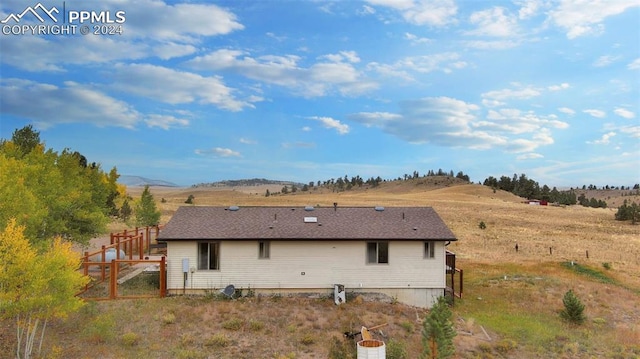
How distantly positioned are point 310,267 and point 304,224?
89.9 inches

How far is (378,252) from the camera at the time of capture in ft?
72.1

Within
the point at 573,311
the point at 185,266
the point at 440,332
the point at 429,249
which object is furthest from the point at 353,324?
the point at 573,311

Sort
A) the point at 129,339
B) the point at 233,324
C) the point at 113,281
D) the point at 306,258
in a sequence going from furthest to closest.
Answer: the point at 306,258 < the point at 113,281 < the point at 233,324 < the point at 129,339

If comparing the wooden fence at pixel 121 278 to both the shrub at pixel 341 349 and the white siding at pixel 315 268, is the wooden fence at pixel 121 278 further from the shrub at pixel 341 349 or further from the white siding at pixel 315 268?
the shrub at pixel 341 349

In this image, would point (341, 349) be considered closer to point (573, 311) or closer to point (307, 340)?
point (307, 340)

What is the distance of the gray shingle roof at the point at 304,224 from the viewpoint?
21.5m

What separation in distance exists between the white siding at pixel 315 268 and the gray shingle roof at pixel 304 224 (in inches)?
17.9

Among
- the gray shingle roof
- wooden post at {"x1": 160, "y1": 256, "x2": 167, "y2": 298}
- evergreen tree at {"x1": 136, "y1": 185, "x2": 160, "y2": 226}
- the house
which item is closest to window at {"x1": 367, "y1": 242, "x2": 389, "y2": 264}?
the house

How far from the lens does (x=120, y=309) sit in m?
19.0

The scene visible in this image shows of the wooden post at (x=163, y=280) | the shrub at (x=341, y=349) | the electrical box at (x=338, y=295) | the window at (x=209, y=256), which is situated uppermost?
the window at (x=209, y=256)

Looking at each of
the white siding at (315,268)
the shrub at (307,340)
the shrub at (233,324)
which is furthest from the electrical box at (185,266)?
the shrub at (307,340)

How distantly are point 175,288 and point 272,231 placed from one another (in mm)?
5260

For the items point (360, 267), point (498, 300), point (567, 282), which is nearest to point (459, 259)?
point (567, 282)

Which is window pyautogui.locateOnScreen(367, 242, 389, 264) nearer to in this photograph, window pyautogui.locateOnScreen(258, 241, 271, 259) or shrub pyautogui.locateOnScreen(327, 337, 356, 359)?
window pyautogui.locateOnScreen(258, 241, 271, 259)
